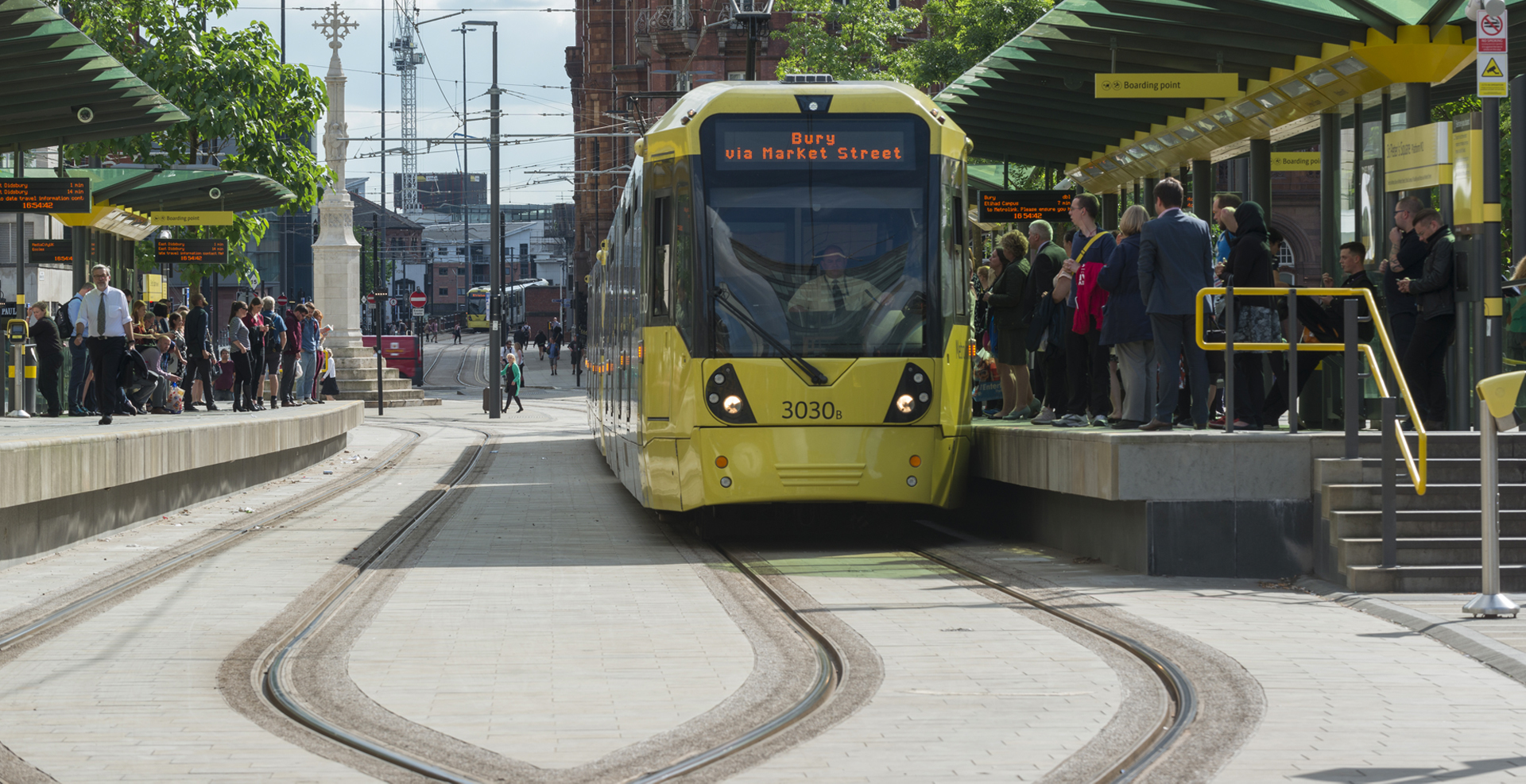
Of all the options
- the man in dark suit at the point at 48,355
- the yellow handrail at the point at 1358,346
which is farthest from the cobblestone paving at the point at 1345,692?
the man in dark suit at the point at 48,355

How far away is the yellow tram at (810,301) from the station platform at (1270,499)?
170 centimetres

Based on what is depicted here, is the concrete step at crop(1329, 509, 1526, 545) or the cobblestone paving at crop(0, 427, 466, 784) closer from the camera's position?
the cobblestone paving at crop(0, 427, 466, 784)

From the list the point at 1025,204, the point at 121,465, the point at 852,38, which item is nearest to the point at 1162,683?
the point at 121,465

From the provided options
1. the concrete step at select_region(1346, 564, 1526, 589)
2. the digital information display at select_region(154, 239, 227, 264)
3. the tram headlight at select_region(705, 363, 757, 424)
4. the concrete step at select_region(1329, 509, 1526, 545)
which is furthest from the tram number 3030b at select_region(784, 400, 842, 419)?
the digital information display at select_region(154, 239, 227, 264)

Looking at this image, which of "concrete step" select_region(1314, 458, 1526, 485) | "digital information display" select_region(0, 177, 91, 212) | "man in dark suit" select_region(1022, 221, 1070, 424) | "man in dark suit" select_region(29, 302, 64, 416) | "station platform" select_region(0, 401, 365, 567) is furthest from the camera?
"man in dark suit" select_region(29, 302, 64, 416)

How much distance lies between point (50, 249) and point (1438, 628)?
22.3m

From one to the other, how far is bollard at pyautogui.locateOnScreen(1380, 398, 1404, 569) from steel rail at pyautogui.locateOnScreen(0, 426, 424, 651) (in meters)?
6.98

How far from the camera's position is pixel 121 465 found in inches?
569

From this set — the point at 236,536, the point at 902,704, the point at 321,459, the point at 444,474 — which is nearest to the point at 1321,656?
the point at 902,704

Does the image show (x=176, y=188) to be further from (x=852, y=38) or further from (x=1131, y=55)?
(x=852, y=38)

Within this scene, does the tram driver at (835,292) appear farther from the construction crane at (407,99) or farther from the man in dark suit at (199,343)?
the construction crane at (407,99)

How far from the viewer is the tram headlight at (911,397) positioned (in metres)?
12.6

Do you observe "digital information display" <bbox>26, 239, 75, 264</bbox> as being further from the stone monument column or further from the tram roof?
the stone monument column

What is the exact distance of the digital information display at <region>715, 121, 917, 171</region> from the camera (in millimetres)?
12781
